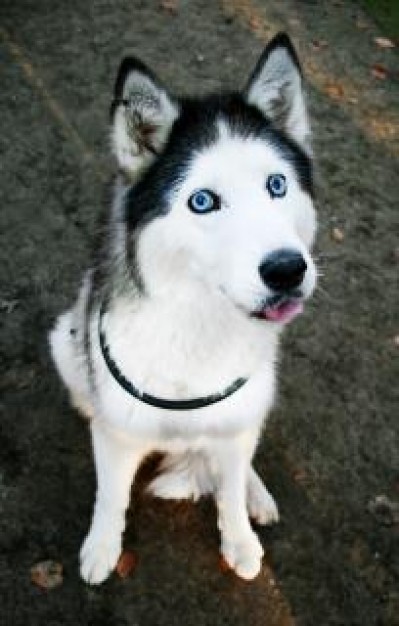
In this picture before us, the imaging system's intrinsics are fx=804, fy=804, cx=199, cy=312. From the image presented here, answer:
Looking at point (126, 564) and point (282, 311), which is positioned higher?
point (282, 311)

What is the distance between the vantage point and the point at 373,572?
129 inches

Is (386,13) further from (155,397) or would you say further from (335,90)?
(155,397)

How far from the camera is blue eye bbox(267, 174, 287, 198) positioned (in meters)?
2.31

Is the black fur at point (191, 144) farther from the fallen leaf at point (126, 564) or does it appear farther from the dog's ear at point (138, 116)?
the fallen leaf at point (126, 564)

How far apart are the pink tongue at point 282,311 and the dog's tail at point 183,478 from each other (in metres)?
1.05

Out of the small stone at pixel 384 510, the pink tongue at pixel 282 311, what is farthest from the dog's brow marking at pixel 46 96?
the pink tongue at pixel 282 311

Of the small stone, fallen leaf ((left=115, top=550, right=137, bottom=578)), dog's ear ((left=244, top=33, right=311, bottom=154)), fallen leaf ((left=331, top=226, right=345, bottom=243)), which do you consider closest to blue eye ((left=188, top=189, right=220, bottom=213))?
dog's ear ((left=244, top=33, right=311, bottom=154))

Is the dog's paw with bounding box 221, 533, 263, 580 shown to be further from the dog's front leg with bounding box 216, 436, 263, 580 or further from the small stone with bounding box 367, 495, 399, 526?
the small stone with bounding box 367, 495, 399, 526

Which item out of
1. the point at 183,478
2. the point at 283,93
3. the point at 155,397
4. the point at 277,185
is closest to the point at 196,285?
the point at 277,185

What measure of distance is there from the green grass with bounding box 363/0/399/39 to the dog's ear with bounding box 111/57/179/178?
4138 millimetres

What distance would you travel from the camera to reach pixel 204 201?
2.25 meters

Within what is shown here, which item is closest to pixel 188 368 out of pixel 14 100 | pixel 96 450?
pixel 96 450

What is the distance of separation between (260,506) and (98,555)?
70cm

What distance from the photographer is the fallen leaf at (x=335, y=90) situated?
5.44 m
